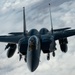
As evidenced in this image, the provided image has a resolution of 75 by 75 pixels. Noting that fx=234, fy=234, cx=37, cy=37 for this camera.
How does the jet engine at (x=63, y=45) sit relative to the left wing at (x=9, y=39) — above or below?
below

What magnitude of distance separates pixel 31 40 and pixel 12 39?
34.9 ft

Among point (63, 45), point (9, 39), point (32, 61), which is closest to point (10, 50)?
point (9, 39)

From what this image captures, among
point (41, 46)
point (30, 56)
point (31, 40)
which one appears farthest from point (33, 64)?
point (41, 46)

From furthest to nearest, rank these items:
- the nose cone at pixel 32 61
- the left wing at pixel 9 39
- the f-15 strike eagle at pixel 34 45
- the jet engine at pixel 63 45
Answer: the jet engine at pixel 63 45 → the left wing at pixel 9 39 → the f-15 strike eagle at pixel 34 45 → the nose cone at pixel 32 61

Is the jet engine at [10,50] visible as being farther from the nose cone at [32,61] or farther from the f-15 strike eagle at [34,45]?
the nose cone at [32,61]

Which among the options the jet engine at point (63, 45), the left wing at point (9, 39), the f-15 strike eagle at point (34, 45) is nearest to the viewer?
the f-15 strike eagle at point (34, 45)

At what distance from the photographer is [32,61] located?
30.2 metres

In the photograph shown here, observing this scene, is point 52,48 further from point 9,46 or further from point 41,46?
point 9,46

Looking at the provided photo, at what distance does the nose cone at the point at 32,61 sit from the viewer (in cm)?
2975

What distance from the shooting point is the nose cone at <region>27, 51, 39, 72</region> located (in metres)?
29.8

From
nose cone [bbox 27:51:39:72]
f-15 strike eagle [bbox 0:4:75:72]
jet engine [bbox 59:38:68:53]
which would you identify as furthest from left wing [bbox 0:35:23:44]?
nose cone [bbox 27:51:39:72]

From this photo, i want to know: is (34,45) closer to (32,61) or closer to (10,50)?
(32,61)

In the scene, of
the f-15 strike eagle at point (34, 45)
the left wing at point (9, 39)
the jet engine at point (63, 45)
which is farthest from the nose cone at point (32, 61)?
the jet engine at point (63, 45)

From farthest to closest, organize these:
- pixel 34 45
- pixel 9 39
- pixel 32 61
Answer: pixel 9 39 → pixel 34 45 → pixel 32 61
